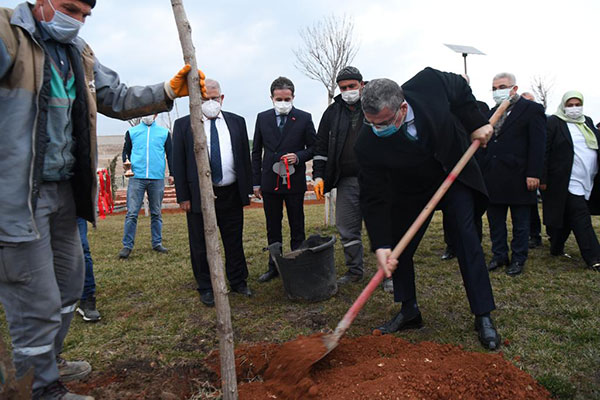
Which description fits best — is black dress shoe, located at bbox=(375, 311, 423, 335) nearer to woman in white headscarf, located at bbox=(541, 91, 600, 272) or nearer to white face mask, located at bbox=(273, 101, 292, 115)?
white face mask, located at bbox=(273, 101, 292, 115)

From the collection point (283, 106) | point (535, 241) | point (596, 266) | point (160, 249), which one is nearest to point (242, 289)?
point (283, 106)

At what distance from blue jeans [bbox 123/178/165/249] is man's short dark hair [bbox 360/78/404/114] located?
4810 mm

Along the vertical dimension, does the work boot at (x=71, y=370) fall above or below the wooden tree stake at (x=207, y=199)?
below

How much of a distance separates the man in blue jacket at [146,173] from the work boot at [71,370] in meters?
3.79

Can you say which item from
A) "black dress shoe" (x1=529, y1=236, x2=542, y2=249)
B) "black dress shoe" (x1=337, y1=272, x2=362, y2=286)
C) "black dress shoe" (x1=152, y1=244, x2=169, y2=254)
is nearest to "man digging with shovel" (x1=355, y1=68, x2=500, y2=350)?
"black dress shoe" (x1=337, y1=272, x2=362, y2=286)

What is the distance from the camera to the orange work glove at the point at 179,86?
99.2 inches

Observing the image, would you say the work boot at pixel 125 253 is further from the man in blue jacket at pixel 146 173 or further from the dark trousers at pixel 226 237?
the dark trousers at pixel 226 237

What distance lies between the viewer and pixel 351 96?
4715 millimetres

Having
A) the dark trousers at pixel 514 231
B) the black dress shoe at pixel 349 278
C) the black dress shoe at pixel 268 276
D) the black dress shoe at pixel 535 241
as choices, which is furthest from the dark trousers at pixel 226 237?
the black dress shoe at pixel 535 241

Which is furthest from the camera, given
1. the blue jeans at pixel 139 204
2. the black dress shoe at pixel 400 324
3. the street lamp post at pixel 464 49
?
the blue jeans at pixel 139 204

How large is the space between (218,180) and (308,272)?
1213 mm

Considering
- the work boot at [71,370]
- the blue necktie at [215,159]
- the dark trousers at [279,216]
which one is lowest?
the work boot at [71,370]

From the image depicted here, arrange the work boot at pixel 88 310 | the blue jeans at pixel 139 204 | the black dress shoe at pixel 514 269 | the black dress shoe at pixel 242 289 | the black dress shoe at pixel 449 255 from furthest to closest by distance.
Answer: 1. the blue jeans at pixel 139 204
2. the black dress shoe at pixel 449 255
3. the black dress shoe at pixel 514 269
4. the black dress shoe at pixel 242 289
5. the work boot at pixel 88 310

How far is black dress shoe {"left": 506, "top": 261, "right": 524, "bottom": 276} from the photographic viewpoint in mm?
4896
